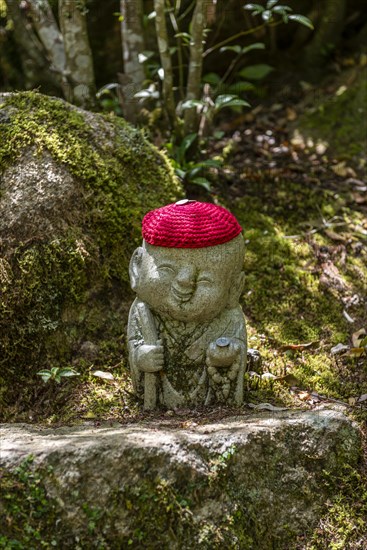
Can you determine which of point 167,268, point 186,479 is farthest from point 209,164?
point 186,479

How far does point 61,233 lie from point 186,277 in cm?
142

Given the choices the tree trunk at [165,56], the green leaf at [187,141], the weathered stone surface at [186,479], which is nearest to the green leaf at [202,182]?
the green leaf at [187,141]

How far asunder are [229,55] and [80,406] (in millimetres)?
5856

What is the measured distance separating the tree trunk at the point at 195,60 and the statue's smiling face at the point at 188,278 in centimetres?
268

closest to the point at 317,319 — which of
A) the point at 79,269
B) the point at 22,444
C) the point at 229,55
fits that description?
the point at 79,269

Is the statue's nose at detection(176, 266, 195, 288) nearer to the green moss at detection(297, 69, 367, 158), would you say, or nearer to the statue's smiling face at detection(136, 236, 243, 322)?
the statue's smiling face at detection(136, 236, 243, 322)

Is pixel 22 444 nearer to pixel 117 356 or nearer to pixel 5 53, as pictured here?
pixel 117 356

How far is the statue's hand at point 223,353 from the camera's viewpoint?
13.6 ft

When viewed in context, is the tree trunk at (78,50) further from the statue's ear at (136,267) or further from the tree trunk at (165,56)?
the statue's ear at (136,267)

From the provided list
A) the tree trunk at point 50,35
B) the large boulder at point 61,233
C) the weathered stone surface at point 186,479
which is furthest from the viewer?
the tree trunk at point 50,35

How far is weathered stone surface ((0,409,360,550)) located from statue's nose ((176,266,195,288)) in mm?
843

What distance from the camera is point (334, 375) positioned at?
4.89 metres

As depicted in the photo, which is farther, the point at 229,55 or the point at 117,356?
the point at 229,55

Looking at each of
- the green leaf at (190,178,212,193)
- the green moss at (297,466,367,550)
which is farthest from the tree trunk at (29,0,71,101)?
the green moss at (297,466,367,550)
